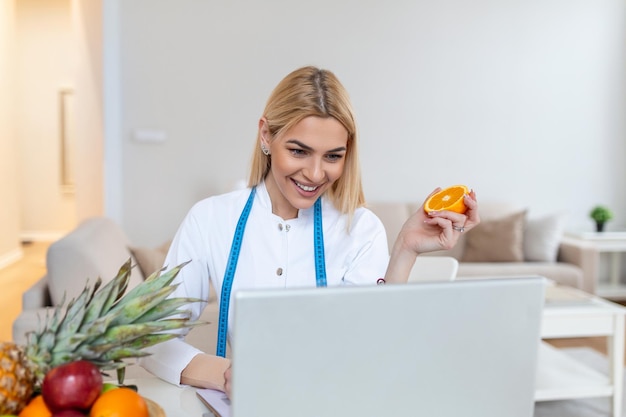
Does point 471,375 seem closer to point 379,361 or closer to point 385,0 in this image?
point 379,361

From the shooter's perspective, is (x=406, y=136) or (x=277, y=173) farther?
(x=406, y=136)

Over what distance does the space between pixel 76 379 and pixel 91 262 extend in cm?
179

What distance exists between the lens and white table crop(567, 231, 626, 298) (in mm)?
5191

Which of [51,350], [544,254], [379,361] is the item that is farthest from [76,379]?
[544,254]

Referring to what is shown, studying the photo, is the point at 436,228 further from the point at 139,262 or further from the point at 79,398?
the point at 139,262

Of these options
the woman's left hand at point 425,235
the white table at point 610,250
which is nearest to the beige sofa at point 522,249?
the white table at point 610,250

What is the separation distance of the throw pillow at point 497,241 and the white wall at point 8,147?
4.73 meters

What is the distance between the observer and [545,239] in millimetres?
5031

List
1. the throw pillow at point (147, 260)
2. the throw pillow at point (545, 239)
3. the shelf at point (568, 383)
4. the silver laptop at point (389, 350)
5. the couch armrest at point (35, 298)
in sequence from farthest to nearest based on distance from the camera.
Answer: the throw pillow at point (545, 239)
the throw pillow at point (147, 260)
the shelf at point (568, 383)
the couch armrest at point (35, 298)
the silver laptop at point (389, 350)

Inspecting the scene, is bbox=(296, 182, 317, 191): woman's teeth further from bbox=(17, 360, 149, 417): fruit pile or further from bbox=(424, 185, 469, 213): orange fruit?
bbox=(17, 360, 149, 417): fruit pile

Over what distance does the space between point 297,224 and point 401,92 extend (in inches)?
156

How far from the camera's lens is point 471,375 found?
88 cm

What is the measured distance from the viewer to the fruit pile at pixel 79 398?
0.88 m

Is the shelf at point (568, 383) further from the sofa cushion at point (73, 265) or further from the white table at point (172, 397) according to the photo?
the white table at point (172, 397)
